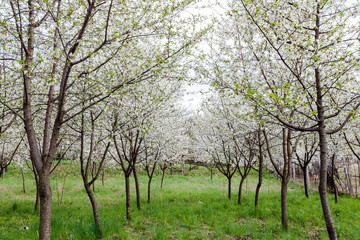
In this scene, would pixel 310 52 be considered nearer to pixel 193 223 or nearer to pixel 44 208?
pixel 44 208

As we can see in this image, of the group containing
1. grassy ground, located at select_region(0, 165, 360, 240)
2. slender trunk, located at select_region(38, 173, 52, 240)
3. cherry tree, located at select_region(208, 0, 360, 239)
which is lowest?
grassy ground, located at select_region(0, 165, 360, 240)

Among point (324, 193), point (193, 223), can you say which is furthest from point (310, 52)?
point (193, 223)

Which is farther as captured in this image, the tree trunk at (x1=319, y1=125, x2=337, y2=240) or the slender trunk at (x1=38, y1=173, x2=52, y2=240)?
the tree trunk at (x1=319, y1=125, x2=337, y2=240)

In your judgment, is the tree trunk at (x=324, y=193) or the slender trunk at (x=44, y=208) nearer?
the slender trunk at (x=44, y=208)

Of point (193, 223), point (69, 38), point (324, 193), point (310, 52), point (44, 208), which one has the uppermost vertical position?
point (69, 38)

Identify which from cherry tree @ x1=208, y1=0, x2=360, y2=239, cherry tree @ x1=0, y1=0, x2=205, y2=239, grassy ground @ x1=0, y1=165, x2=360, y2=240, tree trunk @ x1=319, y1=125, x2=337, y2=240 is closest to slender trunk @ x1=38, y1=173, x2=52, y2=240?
cherry tree @ x1=0, y1=0, x2=205, y2=239

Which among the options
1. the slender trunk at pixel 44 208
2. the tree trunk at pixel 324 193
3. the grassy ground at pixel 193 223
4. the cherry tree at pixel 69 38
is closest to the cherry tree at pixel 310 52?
the tree trunk at pixel 324 193

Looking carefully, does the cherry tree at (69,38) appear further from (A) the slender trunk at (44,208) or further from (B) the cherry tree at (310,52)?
(B) the cherry tree at (310,52)

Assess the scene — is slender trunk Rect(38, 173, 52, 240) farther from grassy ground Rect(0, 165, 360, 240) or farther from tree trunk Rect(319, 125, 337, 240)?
tree trunk Rect(319, 125, 337, 240)

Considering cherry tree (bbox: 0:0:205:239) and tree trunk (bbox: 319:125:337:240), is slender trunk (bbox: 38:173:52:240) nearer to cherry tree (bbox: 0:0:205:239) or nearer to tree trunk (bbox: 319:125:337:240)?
cherry tree (bbox: 0:0:205:239)

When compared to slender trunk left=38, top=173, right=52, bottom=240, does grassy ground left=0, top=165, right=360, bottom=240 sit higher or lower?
lower

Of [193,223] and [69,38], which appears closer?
[69,38]

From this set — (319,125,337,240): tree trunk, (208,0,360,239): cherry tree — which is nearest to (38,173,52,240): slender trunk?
(208,0,360,239): cherry tree

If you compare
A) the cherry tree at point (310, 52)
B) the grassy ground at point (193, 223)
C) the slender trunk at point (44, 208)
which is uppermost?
the cherry tree at point (310, 52)
